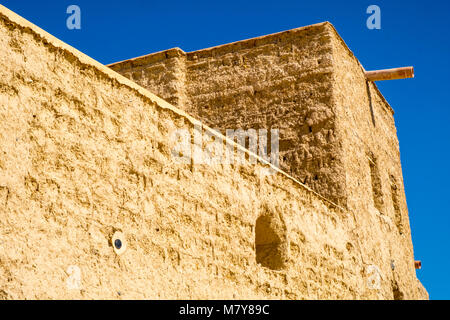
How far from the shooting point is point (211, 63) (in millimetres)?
9578

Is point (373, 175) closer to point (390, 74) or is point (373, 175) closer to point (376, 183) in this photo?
point (376, 183)

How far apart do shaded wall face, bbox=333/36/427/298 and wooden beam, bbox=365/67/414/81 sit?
6.2 inches

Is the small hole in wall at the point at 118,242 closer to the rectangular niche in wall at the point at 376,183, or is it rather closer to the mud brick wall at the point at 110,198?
the mud brick wall at the point at 110,198

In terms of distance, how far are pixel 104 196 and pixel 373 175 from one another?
621cm

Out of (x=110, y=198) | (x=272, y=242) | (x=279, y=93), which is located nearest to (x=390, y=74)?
(x=279, y=93)

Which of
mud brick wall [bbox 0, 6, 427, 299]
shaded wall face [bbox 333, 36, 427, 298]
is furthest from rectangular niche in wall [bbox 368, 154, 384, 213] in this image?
mud brick wall [bbox 0, 6, 427, 299]

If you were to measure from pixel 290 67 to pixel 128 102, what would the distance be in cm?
464

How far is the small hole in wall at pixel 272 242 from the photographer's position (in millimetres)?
6465

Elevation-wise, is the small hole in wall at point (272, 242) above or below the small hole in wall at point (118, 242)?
above

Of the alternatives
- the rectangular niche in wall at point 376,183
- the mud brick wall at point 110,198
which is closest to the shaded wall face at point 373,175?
the rectangular niche in wall at point 376,183

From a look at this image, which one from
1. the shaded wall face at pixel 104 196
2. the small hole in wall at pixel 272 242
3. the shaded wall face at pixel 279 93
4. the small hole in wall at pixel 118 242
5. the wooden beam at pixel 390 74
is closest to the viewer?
the shaded wall face at pixel 104 196

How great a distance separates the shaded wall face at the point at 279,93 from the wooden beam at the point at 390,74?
1.64 m

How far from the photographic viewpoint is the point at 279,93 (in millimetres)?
9008
